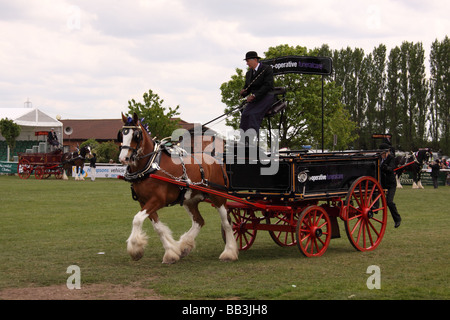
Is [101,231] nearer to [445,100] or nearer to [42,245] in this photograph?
[42,245]

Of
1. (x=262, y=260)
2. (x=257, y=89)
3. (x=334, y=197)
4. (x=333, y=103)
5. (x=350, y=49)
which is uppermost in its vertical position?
(x=350, y=49)

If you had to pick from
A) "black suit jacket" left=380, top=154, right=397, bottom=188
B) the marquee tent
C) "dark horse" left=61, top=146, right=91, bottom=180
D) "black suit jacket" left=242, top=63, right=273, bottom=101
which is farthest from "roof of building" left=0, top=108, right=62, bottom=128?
"black suit jacket" left=242, top=63, right=273, bottom=101

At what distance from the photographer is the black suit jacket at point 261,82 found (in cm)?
988

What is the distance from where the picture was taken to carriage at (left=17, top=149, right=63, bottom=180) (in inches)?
1574

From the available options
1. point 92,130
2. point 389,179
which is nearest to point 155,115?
point 92,130

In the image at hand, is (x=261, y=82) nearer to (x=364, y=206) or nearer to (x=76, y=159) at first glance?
(x=364, y=206)

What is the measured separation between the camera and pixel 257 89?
1010 centimetres

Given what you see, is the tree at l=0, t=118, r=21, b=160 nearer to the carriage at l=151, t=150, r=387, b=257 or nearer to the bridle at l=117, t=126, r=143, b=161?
the carriage at l=151, t=150, r=387, b=257

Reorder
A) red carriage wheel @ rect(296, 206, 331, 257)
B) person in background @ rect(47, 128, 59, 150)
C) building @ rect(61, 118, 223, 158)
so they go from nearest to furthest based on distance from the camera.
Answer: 1. red carriage wheel @ rect(296, 206, 331, 257)
2. person in background @ rect(47, 128, 59, 150)
3. building @ rect(61, 118, 223, 158)

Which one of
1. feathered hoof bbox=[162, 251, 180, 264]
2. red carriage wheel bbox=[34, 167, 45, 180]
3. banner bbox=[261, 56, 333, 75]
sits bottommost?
feathered hoof bbox=[162, 251, 180, 264]

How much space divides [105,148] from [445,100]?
34385 mm

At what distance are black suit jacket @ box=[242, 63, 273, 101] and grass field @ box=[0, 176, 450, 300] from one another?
2.82 m

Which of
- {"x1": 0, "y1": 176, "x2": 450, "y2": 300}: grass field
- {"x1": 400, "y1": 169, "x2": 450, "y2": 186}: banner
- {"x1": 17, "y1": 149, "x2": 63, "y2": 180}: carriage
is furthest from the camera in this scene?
{"x1": 17, "y1": 149, "x2": 63, "y2": 180}: carriage
